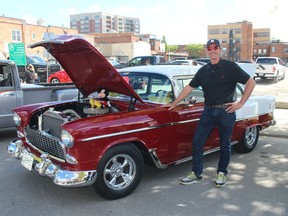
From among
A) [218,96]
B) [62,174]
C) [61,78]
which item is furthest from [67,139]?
[61,78]

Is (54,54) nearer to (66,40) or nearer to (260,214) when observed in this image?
(66,40)

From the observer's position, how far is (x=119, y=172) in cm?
398

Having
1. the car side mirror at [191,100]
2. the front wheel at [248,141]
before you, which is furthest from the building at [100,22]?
the car side mirror at [191,100]

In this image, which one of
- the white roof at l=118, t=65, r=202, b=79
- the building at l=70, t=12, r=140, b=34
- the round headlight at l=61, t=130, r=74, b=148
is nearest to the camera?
the round headlight at l=61, t=130, r=74, b=148

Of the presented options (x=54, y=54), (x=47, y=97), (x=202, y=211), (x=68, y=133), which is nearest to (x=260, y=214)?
(x=202, y=211)

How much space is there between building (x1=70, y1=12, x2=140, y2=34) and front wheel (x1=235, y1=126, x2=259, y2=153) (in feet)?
507

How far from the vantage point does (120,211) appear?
3668mm

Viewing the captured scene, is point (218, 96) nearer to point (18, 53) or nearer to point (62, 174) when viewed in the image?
point (62, 174)

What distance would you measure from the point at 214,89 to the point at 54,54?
7.00ft

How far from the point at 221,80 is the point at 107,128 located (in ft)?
5.00

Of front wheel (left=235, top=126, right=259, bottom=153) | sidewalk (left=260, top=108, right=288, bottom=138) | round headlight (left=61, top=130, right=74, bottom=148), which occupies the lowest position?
sidewalk (left=260, top=108, right=288, bottom=138)

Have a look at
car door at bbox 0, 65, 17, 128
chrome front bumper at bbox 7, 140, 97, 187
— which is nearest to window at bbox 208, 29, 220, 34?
car door at bbox 0, 65, 17, 128

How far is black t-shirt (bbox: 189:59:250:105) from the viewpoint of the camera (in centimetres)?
409

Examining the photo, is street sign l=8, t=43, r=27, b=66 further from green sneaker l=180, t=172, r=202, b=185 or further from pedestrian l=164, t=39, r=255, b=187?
green sneaker l=180, t=172, r=202, b=185
